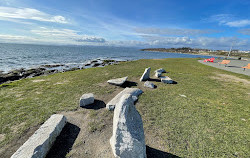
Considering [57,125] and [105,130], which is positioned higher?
[57,125]

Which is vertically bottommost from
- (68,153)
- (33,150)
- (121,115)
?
(68,153)

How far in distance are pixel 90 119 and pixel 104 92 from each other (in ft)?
11.9

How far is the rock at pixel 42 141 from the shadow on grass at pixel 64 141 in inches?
7.6

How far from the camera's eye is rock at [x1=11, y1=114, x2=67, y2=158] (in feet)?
11.5

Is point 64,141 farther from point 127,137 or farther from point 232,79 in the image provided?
point 232,79

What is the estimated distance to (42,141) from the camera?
385cm

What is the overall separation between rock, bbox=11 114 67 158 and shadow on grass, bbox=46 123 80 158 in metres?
0.19

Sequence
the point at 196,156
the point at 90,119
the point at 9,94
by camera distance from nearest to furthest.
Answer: the point at 196,156 → the point at 90,119 → the point at 9,94

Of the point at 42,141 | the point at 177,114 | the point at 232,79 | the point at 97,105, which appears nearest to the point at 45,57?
the point at 97,105

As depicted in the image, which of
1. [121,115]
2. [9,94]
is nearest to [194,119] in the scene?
[121,115]

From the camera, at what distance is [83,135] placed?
4820mm

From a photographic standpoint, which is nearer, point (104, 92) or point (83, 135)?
point (83, 135)

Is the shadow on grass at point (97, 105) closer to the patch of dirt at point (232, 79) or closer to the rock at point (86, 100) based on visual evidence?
the rock at point (86, 100)

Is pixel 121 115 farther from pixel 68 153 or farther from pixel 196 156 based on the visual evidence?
pixel 196 156
